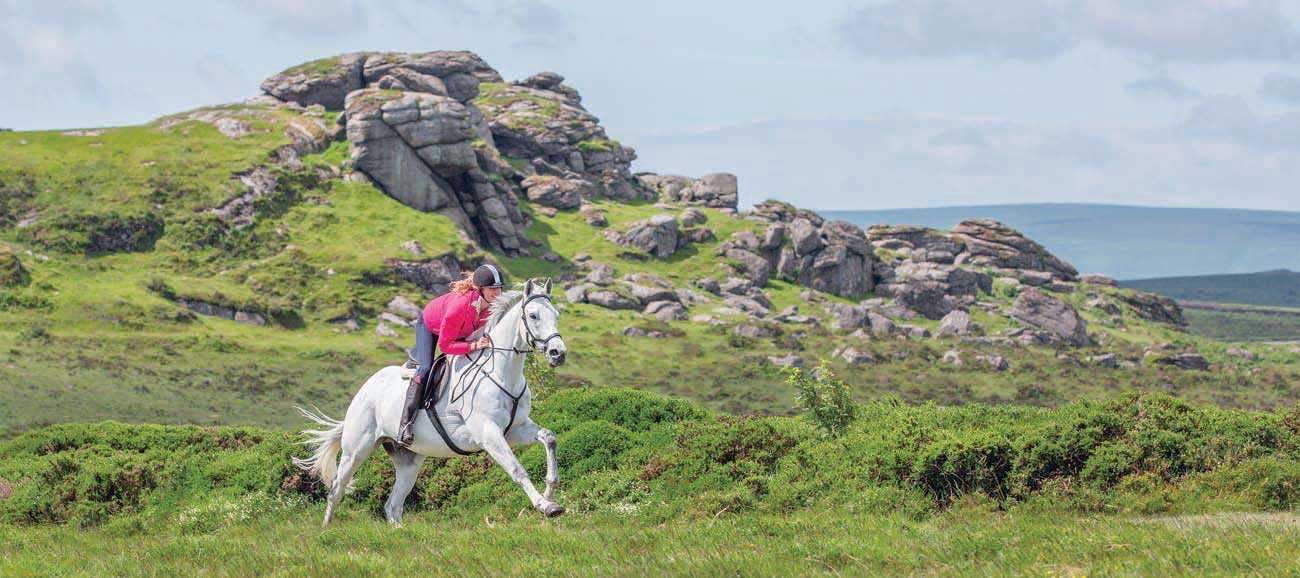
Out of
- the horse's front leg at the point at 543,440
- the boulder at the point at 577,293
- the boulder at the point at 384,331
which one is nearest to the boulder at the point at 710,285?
the boulder at the point at 577,293

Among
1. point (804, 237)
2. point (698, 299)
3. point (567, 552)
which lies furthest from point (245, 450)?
point (804, 237)

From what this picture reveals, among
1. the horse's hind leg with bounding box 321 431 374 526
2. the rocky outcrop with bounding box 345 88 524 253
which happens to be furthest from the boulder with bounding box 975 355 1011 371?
the horse's hind leg with bounding box 321 431 374 526

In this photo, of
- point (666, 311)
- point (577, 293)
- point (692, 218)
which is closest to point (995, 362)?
point (666, 311)

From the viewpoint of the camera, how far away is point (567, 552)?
1184 centimetres

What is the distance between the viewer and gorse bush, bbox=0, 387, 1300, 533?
15656 mm

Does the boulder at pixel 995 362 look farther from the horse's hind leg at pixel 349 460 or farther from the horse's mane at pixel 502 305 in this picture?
the horse's mane at pixel 502 305

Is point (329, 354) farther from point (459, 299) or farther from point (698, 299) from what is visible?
point (459, 299)

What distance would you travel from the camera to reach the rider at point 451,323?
15.7 metres

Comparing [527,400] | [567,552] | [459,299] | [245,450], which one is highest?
[459,299]

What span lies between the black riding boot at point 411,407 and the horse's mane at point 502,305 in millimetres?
1349

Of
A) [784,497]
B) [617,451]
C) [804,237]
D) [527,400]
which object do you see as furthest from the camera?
[804,237]

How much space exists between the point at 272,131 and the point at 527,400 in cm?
15819

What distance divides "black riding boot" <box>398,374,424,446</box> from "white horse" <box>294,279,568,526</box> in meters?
0.11

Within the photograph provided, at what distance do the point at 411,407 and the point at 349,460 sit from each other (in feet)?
6.63
